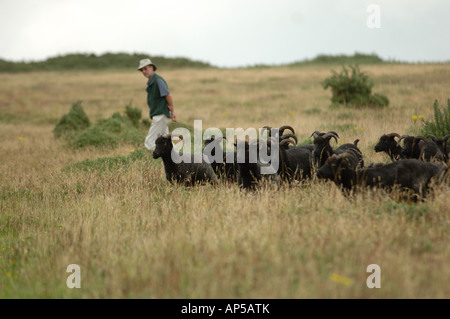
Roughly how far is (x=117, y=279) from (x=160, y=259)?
61 cm

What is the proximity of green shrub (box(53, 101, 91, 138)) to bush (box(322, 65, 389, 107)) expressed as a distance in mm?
13018

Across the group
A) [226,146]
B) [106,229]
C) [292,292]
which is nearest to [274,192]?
[106,229]

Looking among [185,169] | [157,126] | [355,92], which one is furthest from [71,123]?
[355,92]

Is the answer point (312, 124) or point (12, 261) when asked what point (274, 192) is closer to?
point (12, 261)

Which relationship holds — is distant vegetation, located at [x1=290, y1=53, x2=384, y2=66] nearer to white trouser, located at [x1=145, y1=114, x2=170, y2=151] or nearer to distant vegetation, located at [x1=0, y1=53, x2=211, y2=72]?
distant vegetation, located at [x1=0, y1=53, x2=211, y2=72]

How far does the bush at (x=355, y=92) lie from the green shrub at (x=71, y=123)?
42.7ft

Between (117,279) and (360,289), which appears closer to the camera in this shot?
(360,289)

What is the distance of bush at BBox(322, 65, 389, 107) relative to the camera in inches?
885

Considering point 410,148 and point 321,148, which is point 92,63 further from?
point 321,148

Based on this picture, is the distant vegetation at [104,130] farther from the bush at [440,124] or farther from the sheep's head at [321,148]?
the bush at [440,124]

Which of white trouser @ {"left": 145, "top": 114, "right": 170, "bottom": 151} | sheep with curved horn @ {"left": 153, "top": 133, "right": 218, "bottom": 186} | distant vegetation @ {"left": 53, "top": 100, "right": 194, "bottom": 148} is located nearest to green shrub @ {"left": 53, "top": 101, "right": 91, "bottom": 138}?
distant vegetation @ {"left": 53, "top": 100, "right": 194, "bottom": 148}

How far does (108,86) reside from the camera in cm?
4212
